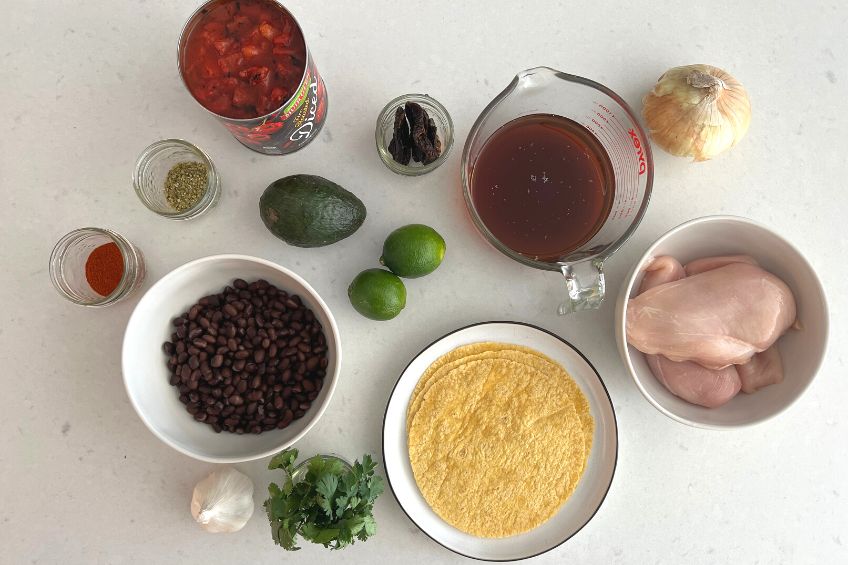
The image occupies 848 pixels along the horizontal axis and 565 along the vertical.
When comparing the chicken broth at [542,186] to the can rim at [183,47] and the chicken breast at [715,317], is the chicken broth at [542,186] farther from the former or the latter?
the can rim at [183,47]

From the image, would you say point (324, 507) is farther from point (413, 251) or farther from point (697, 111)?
point (697, 111)

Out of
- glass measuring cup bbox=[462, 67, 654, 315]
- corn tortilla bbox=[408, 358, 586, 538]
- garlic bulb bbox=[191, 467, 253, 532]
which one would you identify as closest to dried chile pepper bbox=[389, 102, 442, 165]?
glass measuring cup bbox=[462, 67, 654, 315]

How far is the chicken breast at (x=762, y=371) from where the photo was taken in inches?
50.8

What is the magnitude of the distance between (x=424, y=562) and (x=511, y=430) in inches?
14.7

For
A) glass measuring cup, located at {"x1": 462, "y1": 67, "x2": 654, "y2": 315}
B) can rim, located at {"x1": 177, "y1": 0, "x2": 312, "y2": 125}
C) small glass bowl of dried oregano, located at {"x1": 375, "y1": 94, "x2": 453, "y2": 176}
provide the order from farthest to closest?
1. small glass bowl of dried oregano, located at {"x1": 375, "y1": 94, "x2": 453, "y2": 176}
2. glass measuring cup, located at {"x1": 462, "y1": 67, "x2": 654, "y2": 315}
3. can rim, located at {"x1": 177, "y1": 0, "x2": 312, "y2": 125}

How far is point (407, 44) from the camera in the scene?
1379 millimetres

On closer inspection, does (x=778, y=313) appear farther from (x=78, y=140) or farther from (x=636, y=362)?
(x=78, y=140)

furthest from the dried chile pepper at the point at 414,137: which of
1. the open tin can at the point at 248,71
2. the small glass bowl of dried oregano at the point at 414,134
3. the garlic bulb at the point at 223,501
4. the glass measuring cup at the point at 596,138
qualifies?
the garlic bulb at the point at 223,501

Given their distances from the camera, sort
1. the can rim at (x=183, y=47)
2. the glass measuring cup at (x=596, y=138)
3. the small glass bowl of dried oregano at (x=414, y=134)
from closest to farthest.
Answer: the can rim at (x=183, y=47)
the glass measuring cup at (x=596, y=138)
the small glass bowl of dried oregano at (x=414, y=134)

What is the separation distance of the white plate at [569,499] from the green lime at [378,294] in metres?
0.14

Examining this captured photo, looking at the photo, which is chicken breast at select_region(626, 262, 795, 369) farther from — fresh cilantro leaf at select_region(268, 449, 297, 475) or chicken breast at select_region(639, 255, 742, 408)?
fresh cilantro leaf at select_region(268, 449, 297, 475)

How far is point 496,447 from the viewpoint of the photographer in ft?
4.38

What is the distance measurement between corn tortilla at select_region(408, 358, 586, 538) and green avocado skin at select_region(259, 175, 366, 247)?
412 millimetres

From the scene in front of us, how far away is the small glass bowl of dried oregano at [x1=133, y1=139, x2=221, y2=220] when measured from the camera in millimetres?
1284
